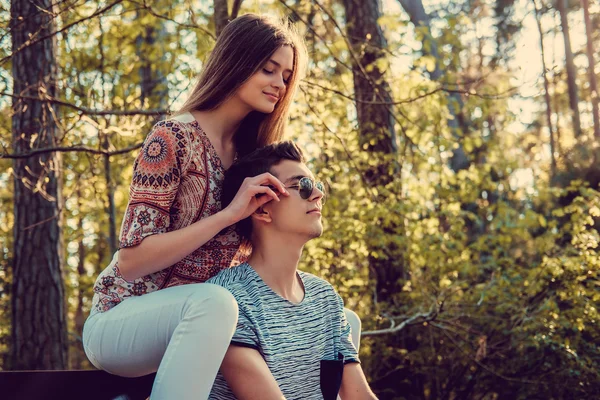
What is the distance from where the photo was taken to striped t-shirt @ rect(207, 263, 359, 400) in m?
2.52

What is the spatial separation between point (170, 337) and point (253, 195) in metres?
0.55

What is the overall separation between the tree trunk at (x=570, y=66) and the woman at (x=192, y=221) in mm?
18067

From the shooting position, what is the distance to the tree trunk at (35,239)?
216 inches

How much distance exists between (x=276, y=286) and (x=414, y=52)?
4100mm

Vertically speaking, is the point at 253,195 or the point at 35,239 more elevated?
the point at 253,195

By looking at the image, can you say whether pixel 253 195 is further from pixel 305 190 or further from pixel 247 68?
pixel 247 68

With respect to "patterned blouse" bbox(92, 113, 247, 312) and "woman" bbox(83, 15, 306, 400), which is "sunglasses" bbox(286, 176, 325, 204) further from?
"patterned blouse" bbox(92, 113, 247, 312)

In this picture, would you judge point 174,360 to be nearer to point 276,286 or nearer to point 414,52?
point 276,286

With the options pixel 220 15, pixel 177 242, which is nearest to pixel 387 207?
pixel 220 15

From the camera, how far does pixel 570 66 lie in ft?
66.5

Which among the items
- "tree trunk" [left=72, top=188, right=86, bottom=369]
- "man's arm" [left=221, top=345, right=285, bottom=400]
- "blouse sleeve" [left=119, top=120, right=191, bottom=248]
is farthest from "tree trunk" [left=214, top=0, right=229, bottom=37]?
"tree trunk" [left=72, top=188, right=86, bottom=369]

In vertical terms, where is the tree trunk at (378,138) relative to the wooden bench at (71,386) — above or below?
above

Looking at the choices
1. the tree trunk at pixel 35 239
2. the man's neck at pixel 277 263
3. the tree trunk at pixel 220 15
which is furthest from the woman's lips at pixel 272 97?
the tree trunk at pixel 35 239

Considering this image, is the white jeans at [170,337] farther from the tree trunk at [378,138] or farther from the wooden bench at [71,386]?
the tree trunk at [378,138]
